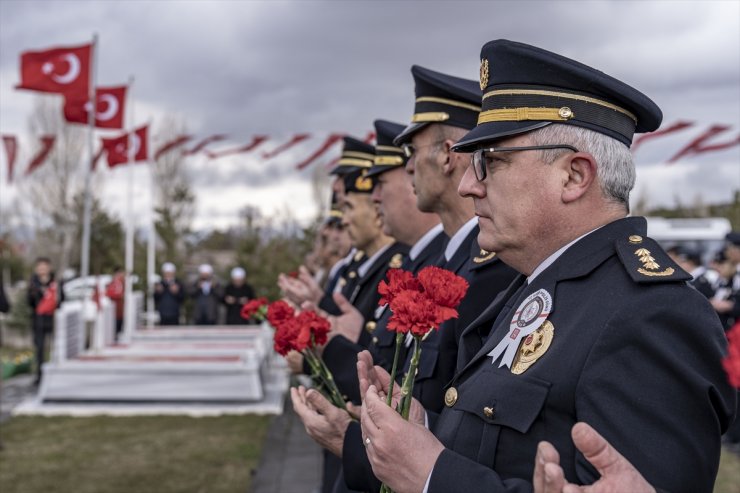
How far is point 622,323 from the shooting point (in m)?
1.56

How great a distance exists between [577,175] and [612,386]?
0.53 metres

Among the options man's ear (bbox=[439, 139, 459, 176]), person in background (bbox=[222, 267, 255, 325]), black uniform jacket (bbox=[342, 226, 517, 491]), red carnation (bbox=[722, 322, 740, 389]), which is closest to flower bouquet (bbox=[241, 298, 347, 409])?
black uniform jacket (bbox=[342, 226, 517, 491])

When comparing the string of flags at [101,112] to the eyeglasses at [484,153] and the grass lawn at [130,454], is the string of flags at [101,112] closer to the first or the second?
the grass lawn at [130,454]

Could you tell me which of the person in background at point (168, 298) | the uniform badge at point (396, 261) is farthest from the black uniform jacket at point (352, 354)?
the person in background at point (168, 298)

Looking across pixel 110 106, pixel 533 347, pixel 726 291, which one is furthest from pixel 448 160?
pixel 110 106

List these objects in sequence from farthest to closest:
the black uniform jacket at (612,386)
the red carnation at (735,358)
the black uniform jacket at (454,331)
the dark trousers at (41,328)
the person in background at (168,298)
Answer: the person in background at (168,298)
the dark trousers at (41,328)
the black uniform jacket at (454,331)
the black uniform jacket at (612,386)
the red carnation at (735,358)

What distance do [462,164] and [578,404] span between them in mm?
1492

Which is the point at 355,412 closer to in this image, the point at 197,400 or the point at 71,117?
the point at 197,400

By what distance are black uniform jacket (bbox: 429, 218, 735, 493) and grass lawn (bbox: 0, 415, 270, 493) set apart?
5.43m

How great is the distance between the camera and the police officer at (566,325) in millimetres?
1497

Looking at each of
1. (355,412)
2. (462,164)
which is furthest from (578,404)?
(462,164)

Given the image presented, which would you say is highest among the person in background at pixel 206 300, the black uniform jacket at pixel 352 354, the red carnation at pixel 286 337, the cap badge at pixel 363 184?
the cap badge at pixel 363 184

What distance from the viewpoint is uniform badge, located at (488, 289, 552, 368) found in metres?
1.76

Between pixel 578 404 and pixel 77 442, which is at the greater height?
pixel 578 404
